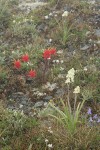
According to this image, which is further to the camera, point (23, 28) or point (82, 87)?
point (23, 28)

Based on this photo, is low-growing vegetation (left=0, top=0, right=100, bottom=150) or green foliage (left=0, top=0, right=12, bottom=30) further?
green foliage (left=0, top=0, right=12, bottom=30)

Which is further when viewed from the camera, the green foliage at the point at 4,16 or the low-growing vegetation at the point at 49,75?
the green foliage at the point at 4,16

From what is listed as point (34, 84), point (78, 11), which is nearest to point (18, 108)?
point (34, 84)

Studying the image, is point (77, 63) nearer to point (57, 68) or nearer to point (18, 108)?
point (57, 68)

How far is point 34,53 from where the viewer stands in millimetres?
10250

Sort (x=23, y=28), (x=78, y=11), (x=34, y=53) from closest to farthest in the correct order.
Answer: (x=34, y=53)
(x=23, y=28)
(x=78, y=11)

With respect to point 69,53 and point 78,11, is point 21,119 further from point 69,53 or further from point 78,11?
point 78,11

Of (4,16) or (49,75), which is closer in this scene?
(49,75)

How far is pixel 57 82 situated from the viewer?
8.97m

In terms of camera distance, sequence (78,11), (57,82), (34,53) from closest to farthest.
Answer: (57,82) < (34,53) < (78,11)

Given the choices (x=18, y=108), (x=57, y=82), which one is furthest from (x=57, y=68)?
(x=18, y=108)

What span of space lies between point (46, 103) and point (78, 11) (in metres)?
5.41

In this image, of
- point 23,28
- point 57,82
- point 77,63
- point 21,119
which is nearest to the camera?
point 21,119

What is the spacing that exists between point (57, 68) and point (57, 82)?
596 millimetres
